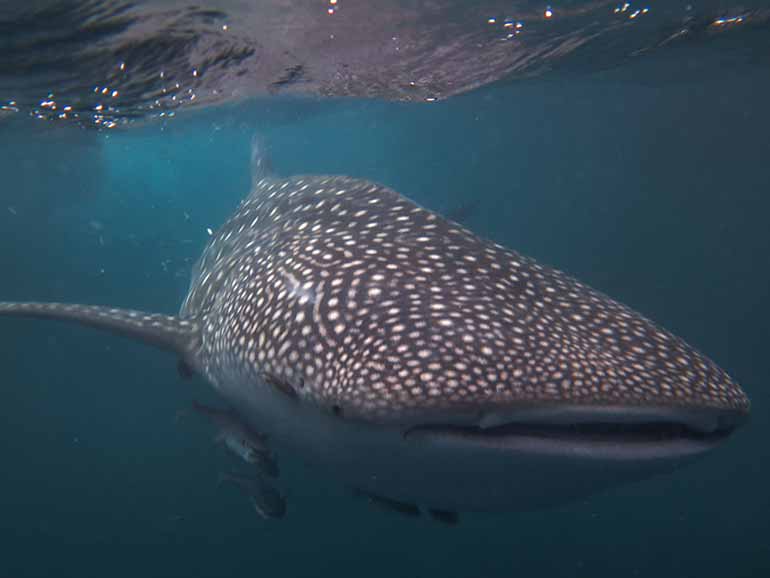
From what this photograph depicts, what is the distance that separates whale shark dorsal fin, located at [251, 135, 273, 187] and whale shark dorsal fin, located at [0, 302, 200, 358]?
466cm

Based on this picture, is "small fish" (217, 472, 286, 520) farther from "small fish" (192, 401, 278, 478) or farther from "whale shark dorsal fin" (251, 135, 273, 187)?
"whale shark dorsal fin" (251, 135, 273, 187)

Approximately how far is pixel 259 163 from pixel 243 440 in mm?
7106

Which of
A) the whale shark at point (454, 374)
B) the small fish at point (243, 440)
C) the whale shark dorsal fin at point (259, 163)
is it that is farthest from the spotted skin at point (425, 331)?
the whale shark dorsal fin at point (259, 163)

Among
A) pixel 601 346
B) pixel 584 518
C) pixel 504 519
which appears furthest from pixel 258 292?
pixel 584 518

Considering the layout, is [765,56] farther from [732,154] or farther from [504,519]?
[732,154]

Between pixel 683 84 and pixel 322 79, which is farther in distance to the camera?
pixel 683 84

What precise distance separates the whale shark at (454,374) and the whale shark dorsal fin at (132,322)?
94cm

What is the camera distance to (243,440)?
5457 millimetres

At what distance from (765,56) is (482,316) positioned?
25.4 metres

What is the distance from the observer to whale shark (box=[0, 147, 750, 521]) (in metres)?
2.63

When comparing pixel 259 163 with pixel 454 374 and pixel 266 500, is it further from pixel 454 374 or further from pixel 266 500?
pixel 454 374

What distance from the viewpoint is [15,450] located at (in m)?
15.9

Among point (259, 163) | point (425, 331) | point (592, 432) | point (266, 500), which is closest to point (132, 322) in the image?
point (266, 500)

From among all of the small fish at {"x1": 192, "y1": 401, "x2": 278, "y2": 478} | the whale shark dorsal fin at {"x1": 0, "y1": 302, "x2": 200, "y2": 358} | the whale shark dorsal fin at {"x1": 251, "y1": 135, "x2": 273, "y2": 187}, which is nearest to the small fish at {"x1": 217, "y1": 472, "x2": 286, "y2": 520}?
the small fish at {"x1": 192, "y1": 401, "x2": 278, "y2": 478}
